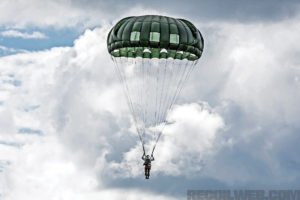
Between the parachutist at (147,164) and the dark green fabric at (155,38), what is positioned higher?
the dark green fabric at (155,38)

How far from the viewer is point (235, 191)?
278ft

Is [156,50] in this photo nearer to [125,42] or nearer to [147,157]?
[125,42]

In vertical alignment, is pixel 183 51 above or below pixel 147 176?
above

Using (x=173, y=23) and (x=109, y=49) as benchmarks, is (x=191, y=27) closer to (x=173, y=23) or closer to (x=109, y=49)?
(x=173, y=23)

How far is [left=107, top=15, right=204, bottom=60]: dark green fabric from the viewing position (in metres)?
75.7

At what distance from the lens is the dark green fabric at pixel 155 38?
75.7 meters

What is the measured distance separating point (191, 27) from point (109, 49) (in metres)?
7.76

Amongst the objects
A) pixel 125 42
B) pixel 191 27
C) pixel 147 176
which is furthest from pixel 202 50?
pixel 147 176

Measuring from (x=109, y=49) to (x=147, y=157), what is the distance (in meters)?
10.6

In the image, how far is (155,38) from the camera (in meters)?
75.6

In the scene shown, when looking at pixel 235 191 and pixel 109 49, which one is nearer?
pixel 109 49

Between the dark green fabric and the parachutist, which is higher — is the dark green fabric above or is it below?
above

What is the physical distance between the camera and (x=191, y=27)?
258ft

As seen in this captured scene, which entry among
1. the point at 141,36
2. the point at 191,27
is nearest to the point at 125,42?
the point at 141,36
